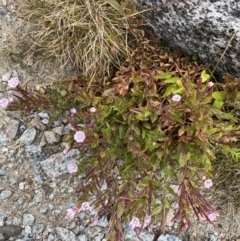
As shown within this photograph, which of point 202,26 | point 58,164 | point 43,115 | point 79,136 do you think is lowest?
point 58,164

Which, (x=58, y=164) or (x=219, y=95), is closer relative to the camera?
(x=219, y=95)

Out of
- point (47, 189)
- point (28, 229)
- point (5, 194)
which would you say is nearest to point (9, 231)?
point (28, 229)

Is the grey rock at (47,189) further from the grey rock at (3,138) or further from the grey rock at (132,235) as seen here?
the grey rock at (132,235)

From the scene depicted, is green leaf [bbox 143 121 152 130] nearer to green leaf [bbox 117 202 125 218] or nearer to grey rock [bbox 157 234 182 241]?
green leaf [bbox 117 202 125 218]

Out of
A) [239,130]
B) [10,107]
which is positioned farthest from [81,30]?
[239,130]

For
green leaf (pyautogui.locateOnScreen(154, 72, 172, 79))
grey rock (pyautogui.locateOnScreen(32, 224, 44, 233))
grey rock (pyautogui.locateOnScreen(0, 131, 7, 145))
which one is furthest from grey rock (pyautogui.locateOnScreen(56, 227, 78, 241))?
green leaf (pyautogui.locateOnScreen(154, 72, 172, 79))

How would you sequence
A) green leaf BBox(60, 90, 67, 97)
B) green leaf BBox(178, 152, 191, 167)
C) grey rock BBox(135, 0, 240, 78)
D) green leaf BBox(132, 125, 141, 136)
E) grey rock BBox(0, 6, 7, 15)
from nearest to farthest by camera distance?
green leaf BBox(178, 152, 191, 167), green leaf BBox(132, 125, 141, 136), grey rock BBox(135, 0, 240, 78), green leaf BBox(60, 90, 67, 97), grey rock BBox(0, 6, 7, 15)

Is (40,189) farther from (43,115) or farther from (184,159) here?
(184,159)
